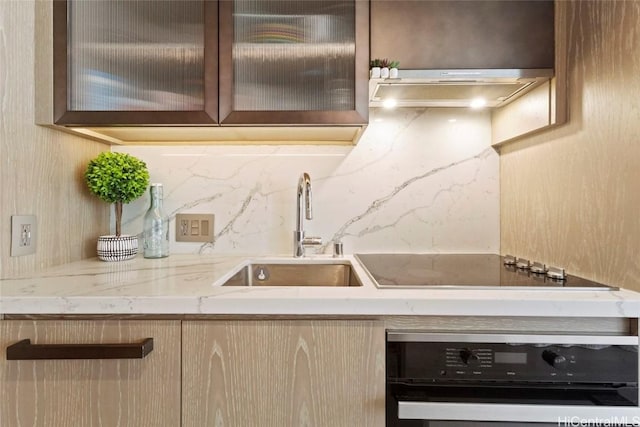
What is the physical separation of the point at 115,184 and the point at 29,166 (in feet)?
0.82

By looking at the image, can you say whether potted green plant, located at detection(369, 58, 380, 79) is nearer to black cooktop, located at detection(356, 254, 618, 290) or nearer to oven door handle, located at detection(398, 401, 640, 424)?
black cooktop, located at detection(356, 254, 618, 290)

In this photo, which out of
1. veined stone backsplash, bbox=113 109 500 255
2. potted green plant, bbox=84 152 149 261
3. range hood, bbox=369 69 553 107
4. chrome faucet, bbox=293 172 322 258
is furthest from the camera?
veined stone backsplash, bbox=113 109 500 255

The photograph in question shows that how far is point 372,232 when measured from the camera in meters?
1.53

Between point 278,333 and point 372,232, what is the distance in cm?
79

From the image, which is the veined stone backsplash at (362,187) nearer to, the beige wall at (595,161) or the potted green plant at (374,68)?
the beige wall at (595,161)

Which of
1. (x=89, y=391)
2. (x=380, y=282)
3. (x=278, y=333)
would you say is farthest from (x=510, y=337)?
(x=89, y=391)

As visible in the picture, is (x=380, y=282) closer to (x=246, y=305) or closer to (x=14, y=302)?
(x=246, y=305)

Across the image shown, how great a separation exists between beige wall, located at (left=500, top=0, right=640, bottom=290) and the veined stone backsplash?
0.81 feet

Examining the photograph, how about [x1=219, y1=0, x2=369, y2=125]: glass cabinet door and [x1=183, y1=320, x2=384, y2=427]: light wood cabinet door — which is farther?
[x1=219, y1=0, x2=369, y2=125]: glass cabinet door

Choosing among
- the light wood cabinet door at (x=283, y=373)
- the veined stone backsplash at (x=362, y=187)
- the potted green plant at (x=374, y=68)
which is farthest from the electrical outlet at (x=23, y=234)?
the potted green plant at (x=374, y=68)

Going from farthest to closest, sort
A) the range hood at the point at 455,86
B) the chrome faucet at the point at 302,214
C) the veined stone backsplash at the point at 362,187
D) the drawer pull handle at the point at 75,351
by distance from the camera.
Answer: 1. the veined stone backsplash at the point at 362,187
2. the chrome faucet at the point at 302,214
3. the range hood at the point at 455,86
4. the drawer pull handle at the point at 75,351

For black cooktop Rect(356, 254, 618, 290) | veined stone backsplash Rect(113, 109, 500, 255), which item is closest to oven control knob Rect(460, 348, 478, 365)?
black cooktop Rect(356, 254, 618, 290)

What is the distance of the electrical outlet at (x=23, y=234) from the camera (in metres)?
1.03

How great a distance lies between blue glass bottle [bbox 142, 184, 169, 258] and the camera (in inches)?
55.9
